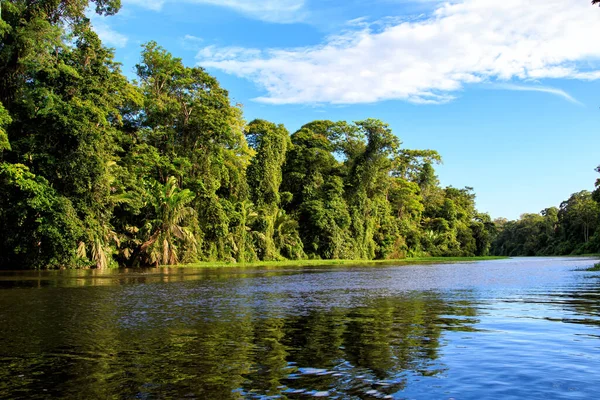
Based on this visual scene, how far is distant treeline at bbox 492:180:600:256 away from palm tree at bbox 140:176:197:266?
6832 cm

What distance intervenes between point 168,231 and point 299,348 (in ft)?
108

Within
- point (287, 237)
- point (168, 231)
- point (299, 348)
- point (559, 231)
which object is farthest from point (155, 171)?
point (559, 231)

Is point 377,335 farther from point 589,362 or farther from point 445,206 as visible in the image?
point 445,206

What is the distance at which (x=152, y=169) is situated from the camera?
4384 centimetres

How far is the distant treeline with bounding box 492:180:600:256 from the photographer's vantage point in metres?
93.0

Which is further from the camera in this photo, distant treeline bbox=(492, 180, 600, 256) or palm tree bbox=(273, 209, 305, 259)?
distant treeline bbox=(492, 180, 600, 256)

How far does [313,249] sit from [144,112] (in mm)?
24930

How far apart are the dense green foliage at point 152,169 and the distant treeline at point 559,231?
1605 inches

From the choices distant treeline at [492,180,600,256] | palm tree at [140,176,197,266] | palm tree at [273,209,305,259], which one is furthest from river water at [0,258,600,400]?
distant treeline at [492,180,600,256]

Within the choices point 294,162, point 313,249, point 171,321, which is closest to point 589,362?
point 171,321

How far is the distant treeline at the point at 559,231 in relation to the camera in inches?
3661

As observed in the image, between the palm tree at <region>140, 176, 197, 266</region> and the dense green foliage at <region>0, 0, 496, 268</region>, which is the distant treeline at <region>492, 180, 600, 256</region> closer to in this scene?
the dense green foliage at <region>0, 0, 496, 268</region>

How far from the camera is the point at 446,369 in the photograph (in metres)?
6.33

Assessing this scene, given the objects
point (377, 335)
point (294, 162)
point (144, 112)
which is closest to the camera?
point (377, 335)
